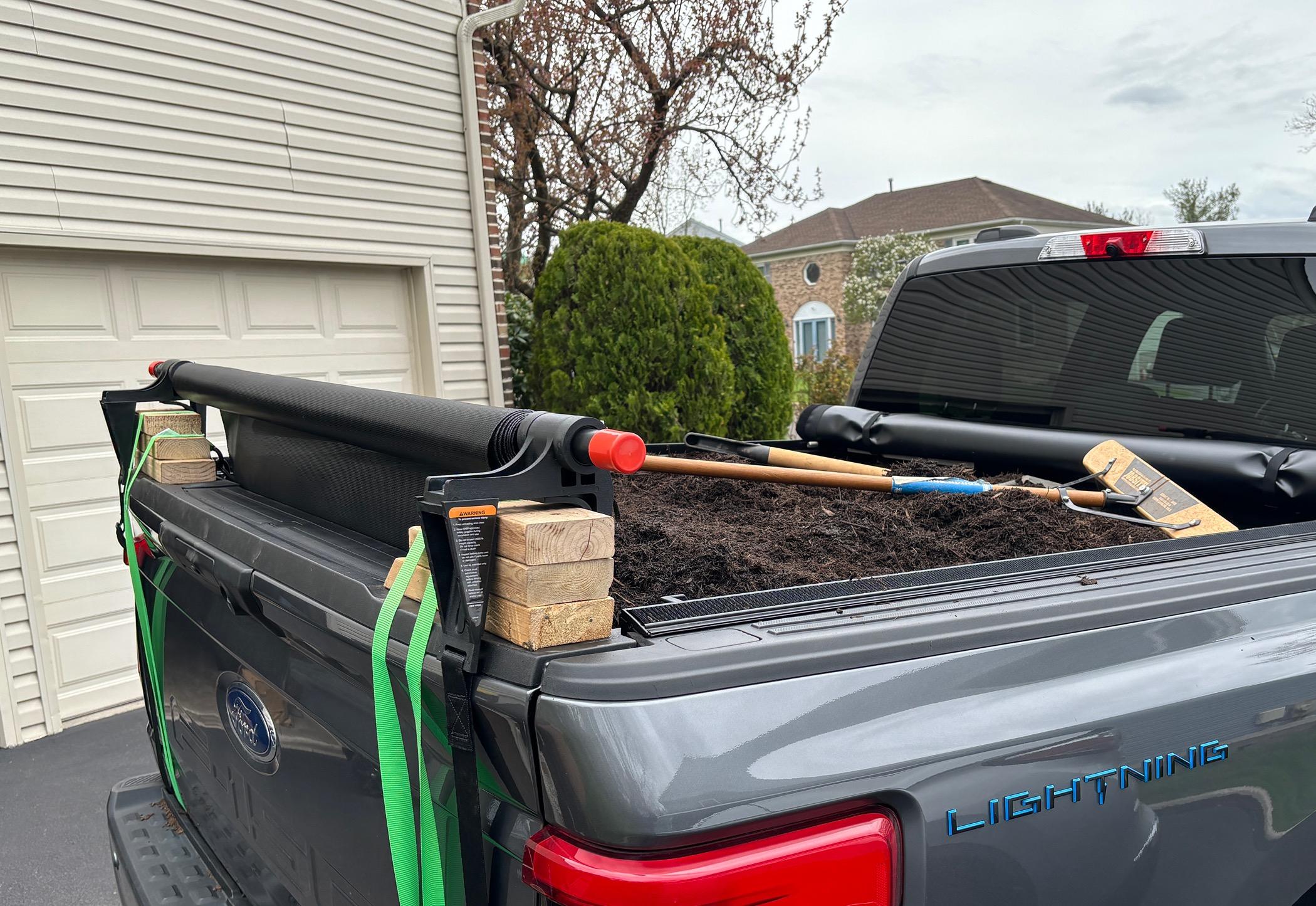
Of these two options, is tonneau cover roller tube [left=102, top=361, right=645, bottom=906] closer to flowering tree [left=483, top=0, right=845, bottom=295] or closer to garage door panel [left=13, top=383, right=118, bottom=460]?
garage door panel [left=13, top=383, right=118, bottom=460]

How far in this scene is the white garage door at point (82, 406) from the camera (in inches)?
188

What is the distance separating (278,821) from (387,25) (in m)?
5.79

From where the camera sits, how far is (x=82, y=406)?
4977 mm

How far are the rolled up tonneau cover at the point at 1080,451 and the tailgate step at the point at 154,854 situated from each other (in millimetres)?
2145

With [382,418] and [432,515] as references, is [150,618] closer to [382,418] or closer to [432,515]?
[382,418]

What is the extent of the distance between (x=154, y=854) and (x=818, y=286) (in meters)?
38.1

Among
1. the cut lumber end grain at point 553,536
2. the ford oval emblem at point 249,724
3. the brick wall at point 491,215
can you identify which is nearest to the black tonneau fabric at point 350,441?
the cut lumber end grain at point 553,536

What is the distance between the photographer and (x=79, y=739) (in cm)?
477

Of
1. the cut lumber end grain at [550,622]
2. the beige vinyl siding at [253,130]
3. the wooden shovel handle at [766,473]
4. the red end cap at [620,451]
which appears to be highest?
the beige vinyl siding at [253,130]

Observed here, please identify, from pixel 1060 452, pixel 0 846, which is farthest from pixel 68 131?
pixel 1060 452

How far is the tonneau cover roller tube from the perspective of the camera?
1.09 m

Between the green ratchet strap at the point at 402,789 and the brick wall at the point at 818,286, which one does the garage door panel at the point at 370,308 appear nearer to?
the green ratchet strap at the point at 402,789

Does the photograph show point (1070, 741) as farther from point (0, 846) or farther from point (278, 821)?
point (0, 846)

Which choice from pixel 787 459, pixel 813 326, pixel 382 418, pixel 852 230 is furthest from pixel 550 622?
pixel 852 230
